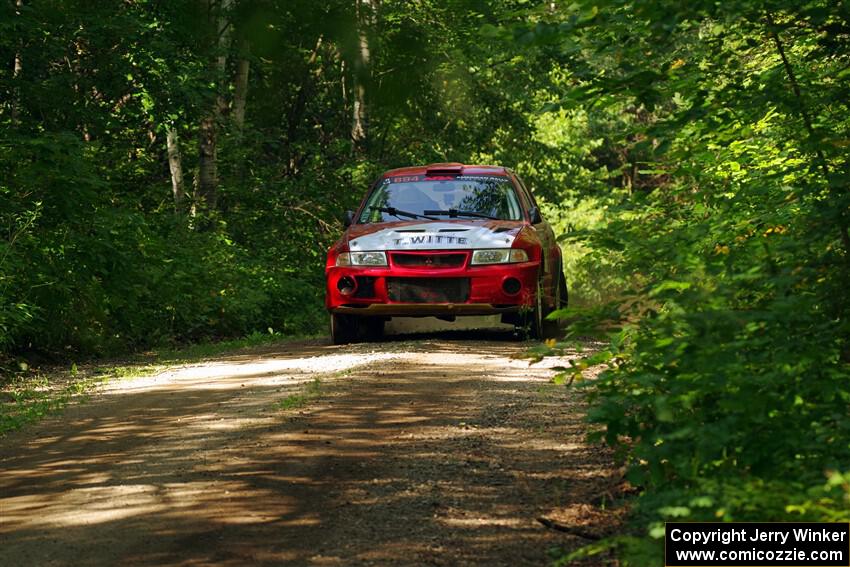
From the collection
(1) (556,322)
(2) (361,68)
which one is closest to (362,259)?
(1) (556,322)

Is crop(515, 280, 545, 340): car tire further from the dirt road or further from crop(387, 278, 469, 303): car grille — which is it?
the dirt road

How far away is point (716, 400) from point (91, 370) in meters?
8.78

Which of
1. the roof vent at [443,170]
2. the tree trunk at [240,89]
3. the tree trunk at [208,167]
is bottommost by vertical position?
the roof vent at [443,170]

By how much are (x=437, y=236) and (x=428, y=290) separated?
594mm

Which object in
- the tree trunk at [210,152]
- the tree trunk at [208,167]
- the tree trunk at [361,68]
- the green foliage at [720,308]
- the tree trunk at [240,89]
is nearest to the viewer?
the green foliage at [720,308]

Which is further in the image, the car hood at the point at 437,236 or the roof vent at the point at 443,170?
the roof vent at the point at 443,170

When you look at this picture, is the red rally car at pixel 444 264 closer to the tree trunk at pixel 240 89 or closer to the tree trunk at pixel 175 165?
the tree trunk at pixel 175 165

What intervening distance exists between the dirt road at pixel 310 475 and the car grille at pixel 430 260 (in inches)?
116

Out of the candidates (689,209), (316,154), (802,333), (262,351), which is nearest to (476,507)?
(802,333)

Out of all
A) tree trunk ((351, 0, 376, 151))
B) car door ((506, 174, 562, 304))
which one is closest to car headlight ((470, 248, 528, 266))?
car door ((506, 174, 562, 304))

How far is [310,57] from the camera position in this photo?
103ft

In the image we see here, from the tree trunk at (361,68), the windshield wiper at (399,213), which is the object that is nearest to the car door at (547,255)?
the windshield wiper at (399,213)

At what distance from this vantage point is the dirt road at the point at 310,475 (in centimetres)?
570

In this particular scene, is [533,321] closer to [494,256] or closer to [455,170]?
[494,256]
